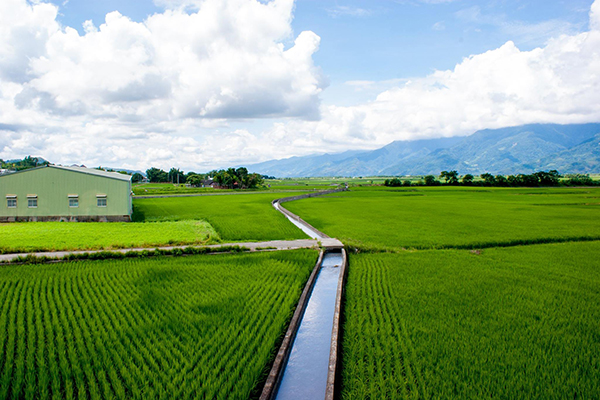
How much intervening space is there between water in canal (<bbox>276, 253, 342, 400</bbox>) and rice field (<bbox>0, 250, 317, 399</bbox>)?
568 millimetres

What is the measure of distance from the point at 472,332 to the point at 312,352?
3.90m

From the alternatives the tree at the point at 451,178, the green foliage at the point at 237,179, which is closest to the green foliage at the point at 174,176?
the green foliage at the point at 237,179

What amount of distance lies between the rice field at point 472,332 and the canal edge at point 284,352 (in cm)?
127

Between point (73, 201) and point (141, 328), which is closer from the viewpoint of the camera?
point (141, 328)

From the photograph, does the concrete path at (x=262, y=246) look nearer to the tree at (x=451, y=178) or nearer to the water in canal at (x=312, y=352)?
the water in canal at (x=312, y=352)

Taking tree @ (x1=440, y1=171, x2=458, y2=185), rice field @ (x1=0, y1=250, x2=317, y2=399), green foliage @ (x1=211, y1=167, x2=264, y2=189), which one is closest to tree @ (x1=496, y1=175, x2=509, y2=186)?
tree @ (x1=440, y1=171, x2=458, y2=185)

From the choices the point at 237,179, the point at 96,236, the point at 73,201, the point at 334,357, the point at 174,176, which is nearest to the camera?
the point at 334,357

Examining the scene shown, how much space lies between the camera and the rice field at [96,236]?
56.4ft

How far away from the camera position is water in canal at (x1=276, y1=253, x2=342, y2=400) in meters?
6.71

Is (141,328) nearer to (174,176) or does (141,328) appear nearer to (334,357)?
(334,357)

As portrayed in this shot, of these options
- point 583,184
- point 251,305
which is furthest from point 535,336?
point 583,184

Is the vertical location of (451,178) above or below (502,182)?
above

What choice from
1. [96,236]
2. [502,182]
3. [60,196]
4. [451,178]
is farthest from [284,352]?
[451,178]

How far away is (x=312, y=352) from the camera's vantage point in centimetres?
825
